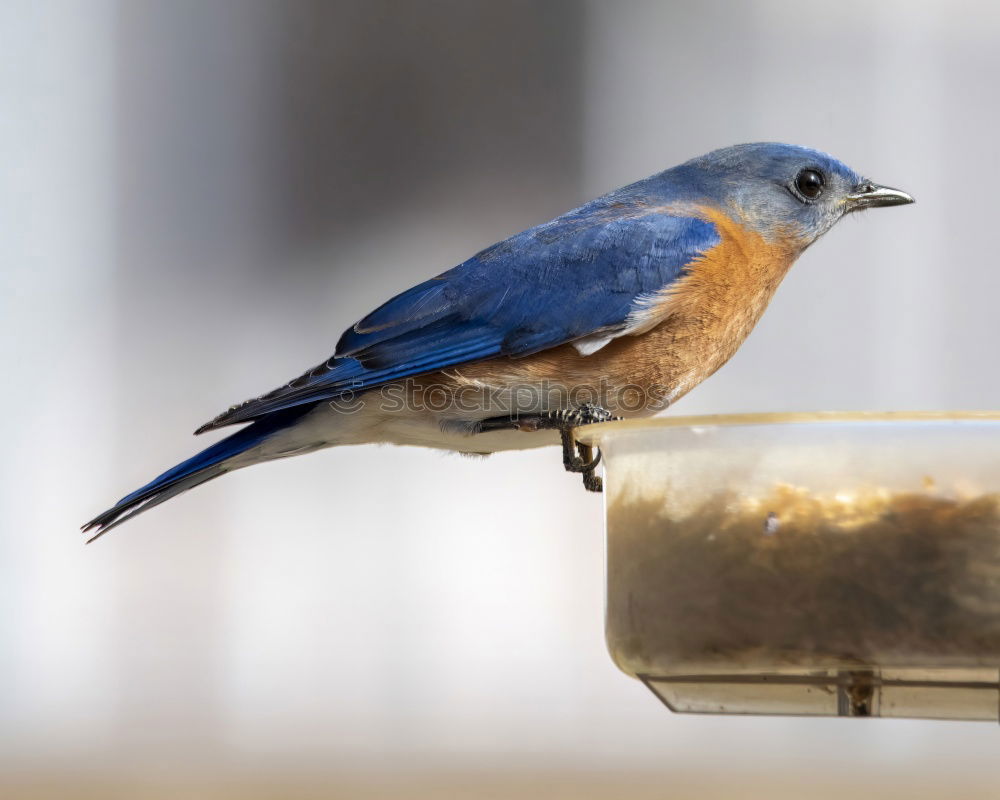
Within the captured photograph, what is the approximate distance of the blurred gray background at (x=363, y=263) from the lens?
247 inches

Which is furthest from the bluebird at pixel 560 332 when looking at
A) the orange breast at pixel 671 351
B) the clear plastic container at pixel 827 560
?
the clear plastic container at pixel 827 560

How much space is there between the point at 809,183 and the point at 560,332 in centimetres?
88

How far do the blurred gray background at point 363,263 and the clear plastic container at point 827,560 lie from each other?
407 cm

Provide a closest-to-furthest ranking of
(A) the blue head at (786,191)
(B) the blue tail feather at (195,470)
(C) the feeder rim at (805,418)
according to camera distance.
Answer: (C) the feeder rim at (805,418) → (B) the blue tail feather at (195,470) → (A) the blue head at (786,191)

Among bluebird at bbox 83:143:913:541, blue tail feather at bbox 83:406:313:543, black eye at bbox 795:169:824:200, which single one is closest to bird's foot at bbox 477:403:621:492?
bluebird at bbox 83:143:913:541

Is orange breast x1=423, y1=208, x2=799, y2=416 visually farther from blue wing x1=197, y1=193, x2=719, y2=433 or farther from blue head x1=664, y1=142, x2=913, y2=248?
blue head x1=664, y1=142, x2=913, y2=248

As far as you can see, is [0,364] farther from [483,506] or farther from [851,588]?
[851,588]

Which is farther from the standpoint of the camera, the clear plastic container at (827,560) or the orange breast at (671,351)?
the orange breast at (671,351)

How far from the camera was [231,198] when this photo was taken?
22.4 ft

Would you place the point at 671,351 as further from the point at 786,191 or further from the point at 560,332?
the point at 786,191

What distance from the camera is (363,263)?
22.0ft

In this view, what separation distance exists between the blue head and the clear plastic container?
165cm

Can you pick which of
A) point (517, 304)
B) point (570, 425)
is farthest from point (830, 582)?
point (517, 304)

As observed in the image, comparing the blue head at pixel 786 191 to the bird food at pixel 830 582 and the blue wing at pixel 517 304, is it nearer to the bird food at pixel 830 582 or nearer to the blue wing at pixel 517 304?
the blue wing at pixel 517 304
